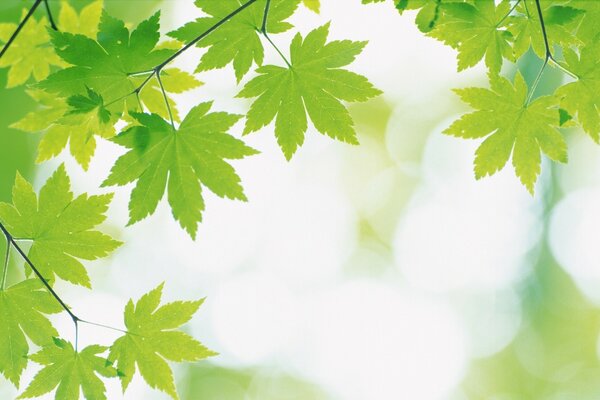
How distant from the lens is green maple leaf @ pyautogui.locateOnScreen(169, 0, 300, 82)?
2268 millimetres

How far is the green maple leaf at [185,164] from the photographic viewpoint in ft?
7.52

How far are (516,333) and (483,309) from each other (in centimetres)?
102

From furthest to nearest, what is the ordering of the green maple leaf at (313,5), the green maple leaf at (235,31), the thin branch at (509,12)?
the green maple leaf at (313,5) → the green maple leaf at (235,31) → the thin branch at (509,12)

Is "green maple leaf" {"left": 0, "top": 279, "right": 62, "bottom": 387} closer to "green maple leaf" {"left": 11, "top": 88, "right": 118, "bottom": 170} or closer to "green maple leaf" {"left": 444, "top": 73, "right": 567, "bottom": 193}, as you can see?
"green maple leaf" {"left": 11, "top": 88, "right": 118, "bottom": 170}

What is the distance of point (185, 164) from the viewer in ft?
7.73

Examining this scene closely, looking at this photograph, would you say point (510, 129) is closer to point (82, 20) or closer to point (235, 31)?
point (235, 31)

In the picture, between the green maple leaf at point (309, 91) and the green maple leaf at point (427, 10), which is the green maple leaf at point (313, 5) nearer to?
the green maple leaf at point (309, 91)

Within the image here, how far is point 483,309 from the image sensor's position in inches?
635

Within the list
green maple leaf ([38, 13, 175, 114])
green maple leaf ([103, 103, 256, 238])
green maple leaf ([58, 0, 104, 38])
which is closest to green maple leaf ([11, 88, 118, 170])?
green maple leaf ([38, 13, 175, 114])

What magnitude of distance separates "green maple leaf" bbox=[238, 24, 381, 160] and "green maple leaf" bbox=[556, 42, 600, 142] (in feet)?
2.32

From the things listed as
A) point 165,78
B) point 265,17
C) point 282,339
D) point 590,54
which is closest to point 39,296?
point 165,78

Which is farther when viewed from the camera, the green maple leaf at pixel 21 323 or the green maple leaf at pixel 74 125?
the green maple leaf at pixel 21 323

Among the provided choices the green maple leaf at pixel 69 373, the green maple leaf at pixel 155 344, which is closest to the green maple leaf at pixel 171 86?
the green maple leaf at pixel 155 344

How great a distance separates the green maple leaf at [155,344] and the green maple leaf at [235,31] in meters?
0.94
